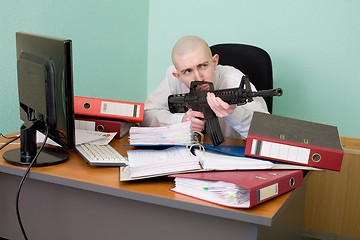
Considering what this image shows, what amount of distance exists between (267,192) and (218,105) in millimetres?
464

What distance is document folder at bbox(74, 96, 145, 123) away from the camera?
4.99 ft

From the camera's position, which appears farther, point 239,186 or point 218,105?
point 218,105

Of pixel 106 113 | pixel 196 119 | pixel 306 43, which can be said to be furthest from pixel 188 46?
pixel 306 43

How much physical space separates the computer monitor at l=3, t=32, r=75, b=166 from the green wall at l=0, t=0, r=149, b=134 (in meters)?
0.56

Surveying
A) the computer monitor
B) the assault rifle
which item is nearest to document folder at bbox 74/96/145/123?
the assault rifle

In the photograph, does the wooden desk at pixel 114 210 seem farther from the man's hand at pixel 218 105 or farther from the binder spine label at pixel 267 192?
the man's hand at pixel 218 105

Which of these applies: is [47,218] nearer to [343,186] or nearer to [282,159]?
[282,159]

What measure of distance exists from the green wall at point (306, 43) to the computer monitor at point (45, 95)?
1534 millimetres

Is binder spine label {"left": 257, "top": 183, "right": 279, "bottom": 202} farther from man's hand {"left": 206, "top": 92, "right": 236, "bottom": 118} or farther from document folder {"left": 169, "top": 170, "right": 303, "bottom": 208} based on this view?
man's hand {"left": 206, "top": 92, "right": 236, "bottom": 118}

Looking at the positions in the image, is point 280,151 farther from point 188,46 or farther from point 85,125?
point 85,125

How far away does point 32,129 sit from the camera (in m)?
1.18

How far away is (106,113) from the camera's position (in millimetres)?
1520

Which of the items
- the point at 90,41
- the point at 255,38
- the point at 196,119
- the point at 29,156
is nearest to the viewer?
the point at 29,156

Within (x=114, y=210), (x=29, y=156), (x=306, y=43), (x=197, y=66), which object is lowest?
(x=114, y=210)
